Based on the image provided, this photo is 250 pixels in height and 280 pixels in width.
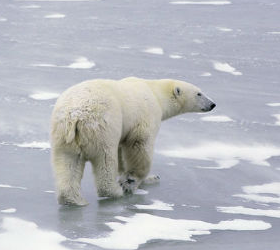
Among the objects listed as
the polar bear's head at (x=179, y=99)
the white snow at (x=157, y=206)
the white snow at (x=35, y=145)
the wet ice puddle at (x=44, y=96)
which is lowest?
the white snow at (x=157, y=206)

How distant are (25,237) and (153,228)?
921 millimetres

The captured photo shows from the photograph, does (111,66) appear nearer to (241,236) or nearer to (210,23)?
(210,23)

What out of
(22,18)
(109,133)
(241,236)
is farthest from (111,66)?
(241,236)

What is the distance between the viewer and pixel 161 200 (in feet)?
20.9

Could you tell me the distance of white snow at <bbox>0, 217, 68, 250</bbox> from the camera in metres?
4.85

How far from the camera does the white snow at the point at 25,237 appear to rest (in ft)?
15.9

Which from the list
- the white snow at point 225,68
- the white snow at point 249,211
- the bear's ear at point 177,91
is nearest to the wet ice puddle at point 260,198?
the white snow at point 249,211

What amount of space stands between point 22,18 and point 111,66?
4.04 metres

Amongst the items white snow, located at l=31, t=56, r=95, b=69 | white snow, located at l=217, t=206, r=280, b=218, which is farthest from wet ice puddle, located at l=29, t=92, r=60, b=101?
white snow, located at l=217, t=206, r=280, b=218

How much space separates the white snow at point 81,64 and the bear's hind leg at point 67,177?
5054 millimetres

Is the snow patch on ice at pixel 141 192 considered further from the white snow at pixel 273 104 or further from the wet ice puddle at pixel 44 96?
the white snow at pixel 273 104

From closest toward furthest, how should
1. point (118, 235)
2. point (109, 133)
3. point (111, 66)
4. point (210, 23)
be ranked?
point (118, 235)
point (109, 133)
point (111, 66)
point (210, 23)

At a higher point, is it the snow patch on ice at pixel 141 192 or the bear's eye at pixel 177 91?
the bear's eye at pixel 177 91

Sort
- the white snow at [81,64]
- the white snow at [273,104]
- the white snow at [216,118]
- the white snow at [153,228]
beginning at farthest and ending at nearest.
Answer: the white snow at [81,64] → the white snow at [273,104] → the white snow at [216,118] → the white snow at [153,228]
